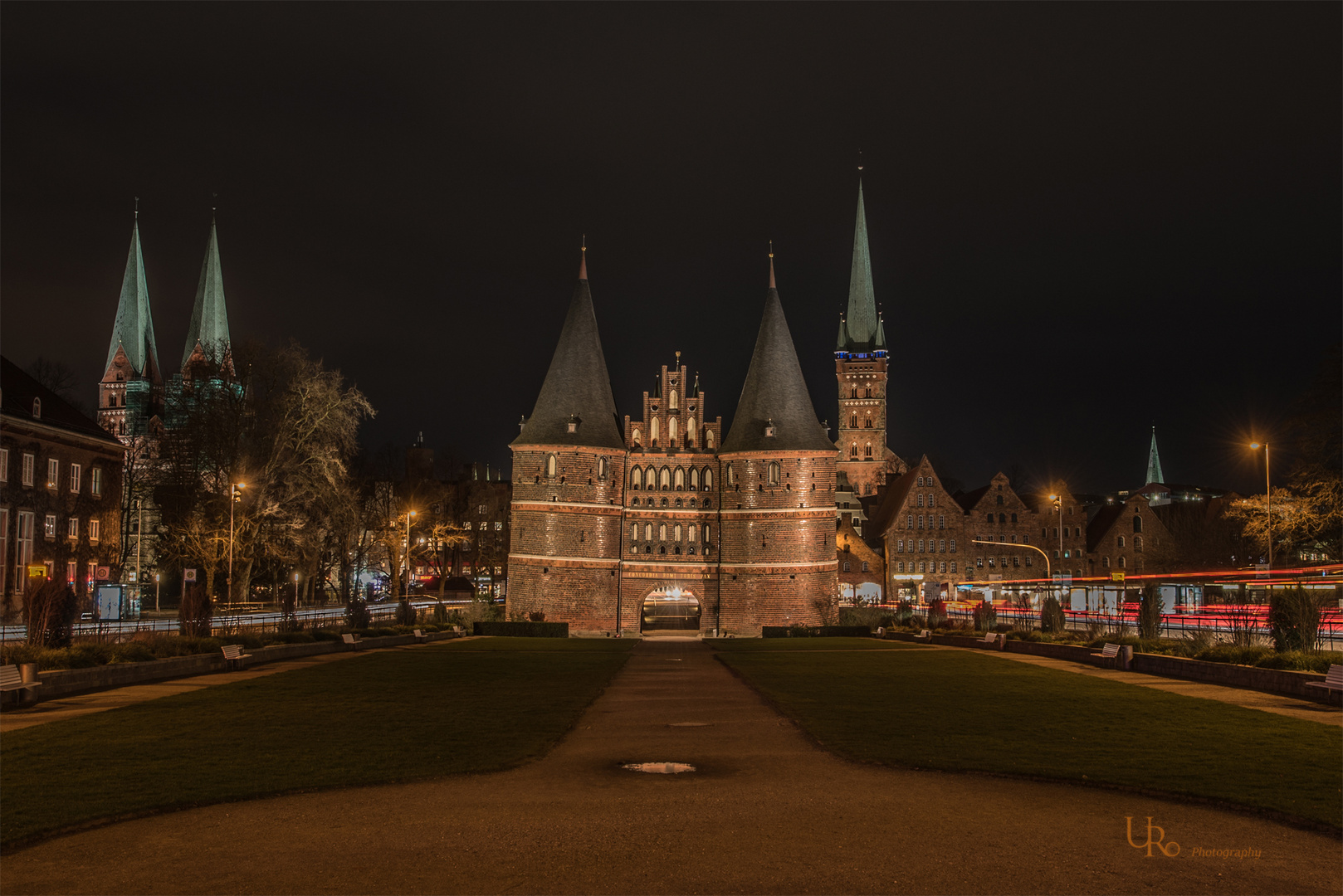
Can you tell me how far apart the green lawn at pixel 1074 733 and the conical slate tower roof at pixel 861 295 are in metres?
109

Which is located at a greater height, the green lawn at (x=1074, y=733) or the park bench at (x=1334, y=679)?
the park bench at (x=1334, y=679)

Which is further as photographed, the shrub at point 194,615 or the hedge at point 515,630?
the hedge at point 515,630

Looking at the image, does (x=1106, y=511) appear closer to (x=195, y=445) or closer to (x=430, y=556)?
(x=430, y=556)

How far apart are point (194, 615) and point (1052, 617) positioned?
86.7 feet

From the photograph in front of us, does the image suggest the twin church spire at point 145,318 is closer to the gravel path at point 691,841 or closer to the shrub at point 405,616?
the shrub at point 405,616

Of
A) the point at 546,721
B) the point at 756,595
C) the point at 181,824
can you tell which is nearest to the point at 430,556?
the point at 756,595

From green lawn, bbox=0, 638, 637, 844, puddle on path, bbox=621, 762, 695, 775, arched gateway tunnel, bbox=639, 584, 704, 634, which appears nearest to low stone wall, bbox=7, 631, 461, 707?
green lawn, bbox=0, 638, 637, 844

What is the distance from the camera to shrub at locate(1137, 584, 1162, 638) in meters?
29.2

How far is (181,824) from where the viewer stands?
35.6ft

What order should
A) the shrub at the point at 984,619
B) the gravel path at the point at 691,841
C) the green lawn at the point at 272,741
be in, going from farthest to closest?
the shrub at the point at 984,619
the green lawn at the point at 272,741
the gravel path at the point at 691,841

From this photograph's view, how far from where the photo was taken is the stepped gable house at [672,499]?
62.0m

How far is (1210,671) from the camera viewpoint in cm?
2356

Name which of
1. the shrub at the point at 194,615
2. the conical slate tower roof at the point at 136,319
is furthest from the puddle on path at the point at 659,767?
the conical slate tower roof at the point at 136,319

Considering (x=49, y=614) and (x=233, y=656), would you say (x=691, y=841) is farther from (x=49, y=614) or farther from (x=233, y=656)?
(x=233, y=656)
